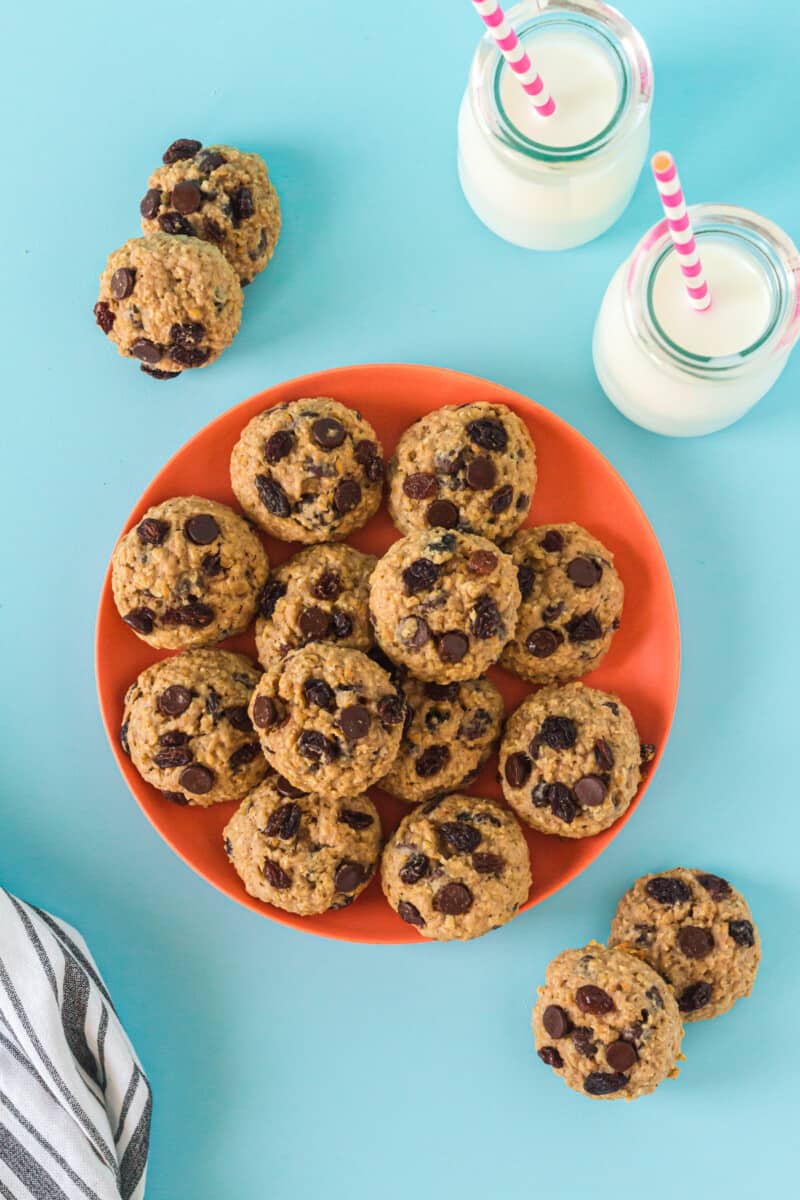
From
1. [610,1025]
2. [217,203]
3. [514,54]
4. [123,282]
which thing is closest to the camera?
[514,54]

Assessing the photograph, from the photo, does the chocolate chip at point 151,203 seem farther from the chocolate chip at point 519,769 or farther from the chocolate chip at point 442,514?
the chocolate chip at point 519,769

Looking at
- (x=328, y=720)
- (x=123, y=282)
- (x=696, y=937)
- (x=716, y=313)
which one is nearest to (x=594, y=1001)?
(x=696, y=937)

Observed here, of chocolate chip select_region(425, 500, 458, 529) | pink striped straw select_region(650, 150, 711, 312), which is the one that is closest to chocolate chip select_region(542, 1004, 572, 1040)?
chocolate chip select_region(425, 500, 458, 529)

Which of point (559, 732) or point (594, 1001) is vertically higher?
point (559, 732)

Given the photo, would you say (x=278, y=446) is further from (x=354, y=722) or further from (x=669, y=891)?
(x=669, y=891)

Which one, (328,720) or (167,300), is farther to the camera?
(167,300)

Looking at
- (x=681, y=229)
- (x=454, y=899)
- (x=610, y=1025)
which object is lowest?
(x=610, y=1025)

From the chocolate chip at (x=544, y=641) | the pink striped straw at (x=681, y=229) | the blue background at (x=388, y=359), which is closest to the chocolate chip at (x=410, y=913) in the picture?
the blue background at (x=388, y=359)

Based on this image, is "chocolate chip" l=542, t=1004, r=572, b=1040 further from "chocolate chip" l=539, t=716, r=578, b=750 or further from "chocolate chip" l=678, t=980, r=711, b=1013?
"chocolate chip" l=539, t=716, r=578, b=750
